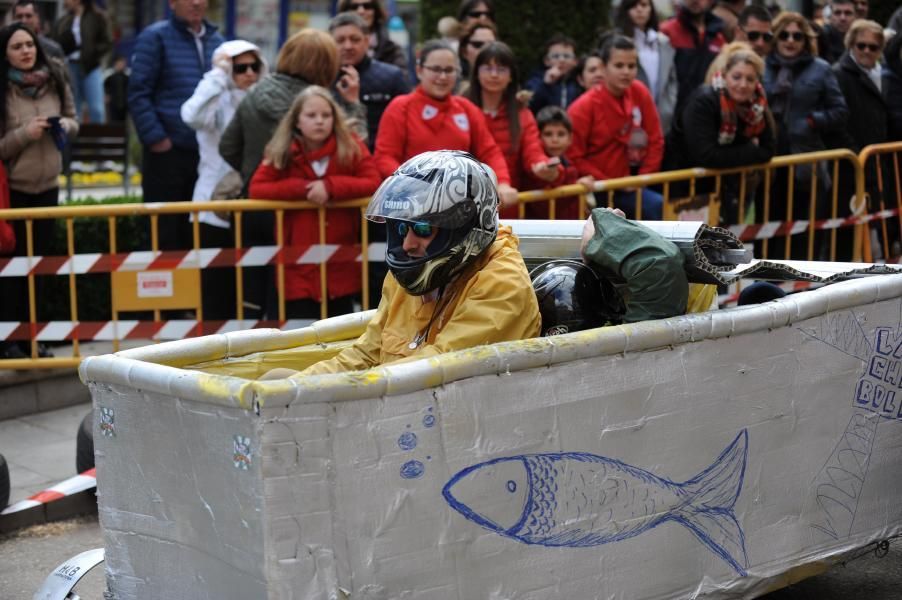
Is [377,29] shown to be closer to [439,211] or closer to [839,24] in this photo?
[839,24]

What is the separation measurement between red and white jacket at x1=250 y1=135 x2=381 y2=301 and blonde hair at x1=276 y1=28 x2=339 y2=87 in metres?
0.64

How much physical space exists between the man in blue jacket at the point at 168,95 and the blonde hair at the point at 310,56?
3.88 ft

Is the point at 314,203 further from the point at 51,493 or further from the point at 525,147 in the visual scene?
the point at 51,493

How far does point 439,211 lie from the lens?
4312mm

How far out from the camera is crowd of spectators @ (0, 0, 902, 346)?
26.3 feet

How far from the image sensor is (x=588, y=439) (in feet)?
13.3

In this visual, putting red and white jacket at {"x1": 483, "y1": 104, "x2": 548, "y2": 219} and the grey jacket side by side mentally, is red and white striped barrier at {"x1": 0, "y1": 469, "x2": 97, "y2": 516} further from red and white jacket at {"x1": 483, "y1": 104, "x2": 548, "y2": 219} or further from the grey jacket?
the grey jacket

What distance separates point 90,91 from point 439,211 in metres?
12.0

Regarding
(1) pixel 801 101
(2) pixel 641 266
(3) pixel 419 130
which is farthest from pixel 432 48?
(2) pixel 641 266

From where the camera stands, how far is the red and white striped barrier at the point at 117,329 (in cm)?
775

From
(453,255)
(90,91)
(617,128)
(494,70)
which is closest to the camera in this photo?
(453,255)

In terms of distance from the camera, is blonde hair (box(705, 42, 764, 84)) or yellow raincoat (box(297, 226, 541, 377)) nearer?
yellow raincoat (box(297, 226, 541, 377))

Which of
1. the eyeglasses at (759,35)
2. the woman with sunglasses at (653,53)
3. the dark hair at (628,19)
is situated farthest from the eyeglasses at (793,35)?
the dark hair at (628,19)

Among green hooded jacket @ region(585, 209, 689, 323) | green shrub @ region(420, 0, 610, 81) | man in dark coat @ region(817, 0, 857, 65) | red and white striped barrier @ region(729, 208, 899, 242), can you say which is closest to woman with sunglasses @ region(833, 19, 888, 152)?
red and white striped barrier @ region(729, 208, 899, 242)
